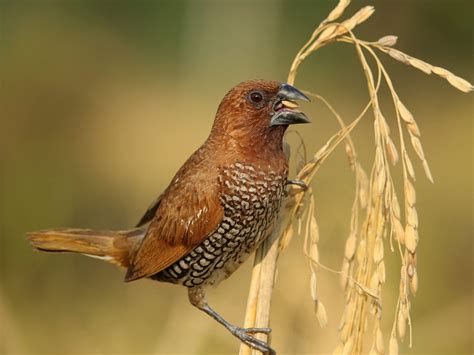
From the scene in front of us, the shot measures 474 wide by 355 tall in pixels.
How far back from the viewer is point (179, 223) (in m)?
3.11

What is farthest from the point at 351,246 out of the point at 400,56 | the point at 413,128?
the point at 400,56

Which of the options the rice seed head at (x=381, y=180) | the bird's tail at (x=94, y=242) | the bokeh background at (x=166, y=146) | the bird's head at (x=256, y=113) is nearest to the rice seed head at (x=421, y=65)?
the rice seed head at (x=381, y=180)

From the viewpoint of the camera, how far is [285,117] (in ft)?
9.53

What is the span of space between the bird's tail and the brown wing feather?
263 millimetres

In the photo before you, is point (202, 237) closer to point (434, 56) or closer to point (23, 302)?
point (23, 302)

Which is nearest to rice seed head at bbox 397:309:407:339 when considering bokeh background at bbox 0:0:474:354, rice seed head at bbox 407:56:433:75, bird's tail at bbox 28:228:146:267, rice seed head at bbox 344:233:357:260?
rice seed head at bbox 344:233:357:260

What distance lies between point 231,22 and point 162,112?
8.76 feet

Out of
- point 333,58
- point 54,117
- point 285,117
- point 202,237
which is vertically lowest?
point 202,237

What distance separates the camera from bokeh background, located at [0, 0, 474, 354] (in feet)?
12.9

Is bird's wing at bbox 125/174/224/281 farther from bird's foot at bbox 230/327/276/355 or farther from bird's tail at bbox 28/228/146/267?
bird's foot at bbox 230/327/276/355

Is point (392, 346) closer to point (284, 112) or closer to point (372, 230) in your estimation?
point (372, 230)

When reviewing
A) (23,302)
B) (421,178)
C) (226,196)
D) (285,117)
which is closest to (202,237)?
(226,196)

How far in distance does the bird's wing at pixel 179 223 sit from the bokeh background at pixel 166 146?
346 millimetres

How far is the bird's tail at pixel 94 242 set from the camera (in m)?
3.58
